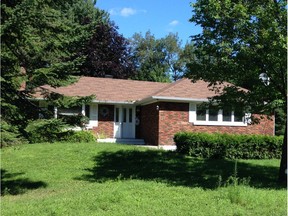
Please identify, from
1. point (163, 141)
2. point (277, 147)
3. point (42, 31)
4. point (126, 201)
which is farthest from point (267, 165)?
point (42, 31)

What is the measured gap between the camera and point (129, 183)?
1029 cm

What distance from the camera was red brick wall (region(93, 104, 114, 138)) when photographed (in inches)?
908

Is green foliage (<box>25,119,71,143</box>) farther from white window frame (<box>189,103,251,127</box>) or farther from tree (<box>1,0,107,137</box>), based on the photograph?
white window frame (<box>189,103,251,127</box>)

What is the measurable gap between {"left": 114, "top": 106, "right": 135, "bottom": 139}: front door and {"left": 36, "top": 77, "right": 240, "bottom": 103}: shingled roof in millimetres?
753

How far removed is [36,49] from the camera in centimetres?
910

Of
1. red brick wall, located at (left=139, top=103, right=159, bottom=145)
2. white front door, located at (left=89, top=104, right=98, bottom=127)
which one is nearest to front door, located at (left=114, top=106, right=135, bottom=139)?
red brick wall, located at (left=139, top=103, right=159, bottom=145)

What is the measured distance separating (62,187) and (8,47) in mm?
4090

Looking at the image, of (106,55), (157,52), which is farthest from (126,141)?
(157,52)

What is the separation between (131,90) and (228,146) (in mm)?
10445

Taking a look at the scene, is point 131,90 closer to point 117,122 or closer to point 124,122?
point 124,122

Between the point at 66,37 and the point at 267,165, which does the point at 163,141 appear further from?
the point at 66,37

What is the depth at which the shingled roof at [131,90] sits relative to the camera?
69.2 ft

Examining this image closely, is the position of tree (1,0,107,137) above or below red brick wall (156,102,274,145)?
above

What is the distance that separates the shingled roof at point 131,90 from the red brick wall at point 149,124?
2.46 ft
